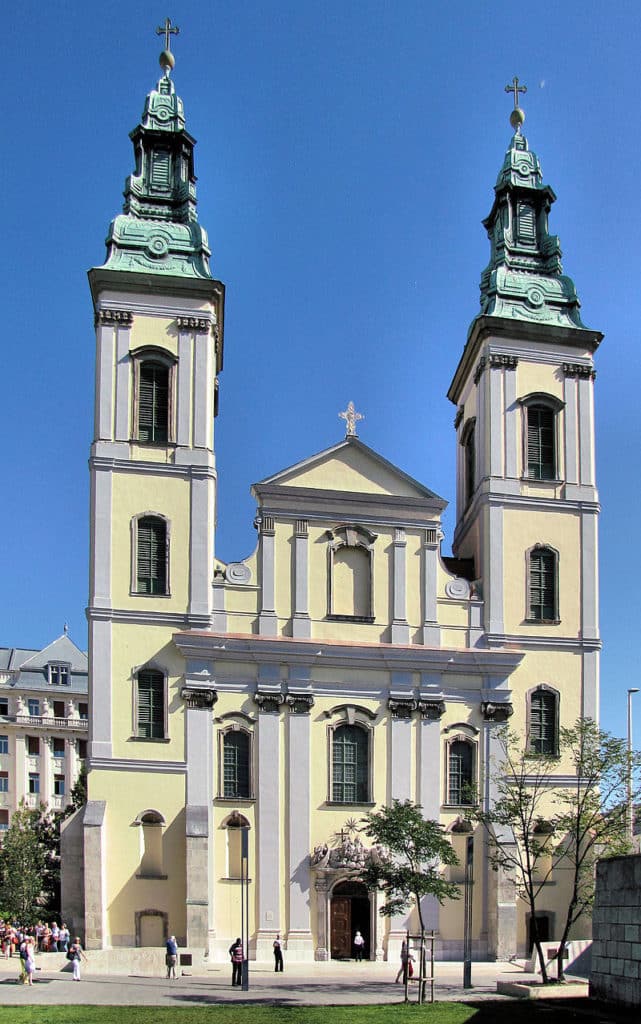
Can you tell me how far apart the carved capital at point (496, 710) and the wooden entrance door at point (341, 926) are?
22.9 ft

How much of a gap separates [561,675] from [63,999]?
64.6ft

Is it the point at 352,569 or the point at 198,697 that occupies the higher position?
the point at 352,569

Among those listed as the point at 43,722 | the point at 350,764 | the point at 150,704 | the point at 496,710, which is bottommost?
the point at 350,764

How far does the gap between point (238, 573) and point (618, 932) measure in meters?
19.3

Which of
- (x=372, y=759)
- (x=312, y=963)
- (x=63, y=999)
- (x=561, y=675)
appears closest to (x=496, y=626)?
(x=561, y=675)

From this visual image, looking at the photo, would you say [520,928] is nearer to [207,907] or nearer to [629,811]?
[629,811]

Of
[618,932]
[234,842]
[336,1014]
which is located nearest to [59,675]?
[234,842]

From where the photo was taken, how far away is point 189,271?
43.2 meters

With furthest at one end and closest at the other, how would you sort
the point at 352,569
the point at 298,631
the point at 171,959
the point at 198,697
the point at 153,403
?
1. the point at 352,569
2. the point at 153,403
3. the point at 298,631
4. the point at 198,697
5. the point at 171,959

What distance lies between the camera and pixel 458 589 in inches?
1688

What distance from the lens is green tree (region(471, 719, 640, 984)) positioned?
36.2m

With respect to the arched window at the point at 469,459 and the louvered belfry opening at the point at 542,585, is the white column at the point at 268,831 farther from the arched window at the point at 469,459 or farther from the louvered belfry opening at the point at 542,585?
the arched window at the point at 469,459

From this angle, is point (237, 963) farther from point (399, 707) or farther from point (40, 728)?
point (40, 728)

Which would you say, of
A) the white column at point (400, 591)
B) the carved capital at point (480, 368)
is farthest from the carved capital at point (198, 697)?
the carved capital at point (480, 368)
